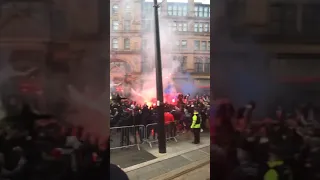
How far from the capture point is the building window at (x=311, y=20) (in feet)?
4.69

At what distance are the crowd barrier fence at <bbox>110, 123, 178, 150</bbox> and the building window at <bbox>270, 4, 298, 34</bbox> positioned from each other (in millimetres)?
735

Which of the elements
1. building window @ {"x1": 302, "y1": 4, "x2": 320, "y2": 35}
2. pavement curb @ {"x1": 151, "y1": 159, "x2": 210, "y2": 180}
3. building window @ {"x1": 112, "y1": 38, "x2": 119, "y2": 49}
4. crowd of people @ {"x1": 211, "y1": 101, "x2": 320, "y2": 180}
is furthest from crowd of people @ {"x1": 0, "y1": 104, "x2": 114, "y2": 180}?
building window @ {"x1": 302, "y1": 4, "x2": 320, "y2": 35}

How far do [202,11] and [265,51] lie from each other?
0.39 meters

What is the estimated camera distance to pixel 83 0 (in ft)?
4.65

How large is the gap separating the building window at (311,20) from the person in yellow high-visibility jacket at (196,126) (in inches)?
27.3

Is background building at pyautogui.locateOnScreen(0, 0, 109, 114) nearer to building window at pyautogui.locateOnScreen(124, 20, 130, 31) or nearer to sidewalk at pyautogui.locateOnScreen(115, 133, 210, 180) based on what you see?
building window at pyautogui.locateOnScreen(124, 20, 130, 31)

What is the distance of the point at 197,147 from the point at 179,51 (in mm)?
519

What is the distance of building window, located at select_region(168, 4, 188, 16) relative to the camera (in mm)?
1692

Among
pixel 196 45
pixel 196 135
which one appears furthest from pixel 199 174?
pixel 196 45

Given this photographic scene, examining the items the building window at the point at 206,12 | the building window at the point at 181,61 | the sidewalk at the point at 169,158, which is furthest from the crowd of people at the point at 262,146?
the building window at the point at 206,12

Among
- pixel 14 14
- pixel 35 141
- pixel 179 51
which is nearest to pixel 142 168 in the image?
pixel 35 141

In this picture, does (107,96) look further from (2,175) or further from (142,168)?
(2,175)

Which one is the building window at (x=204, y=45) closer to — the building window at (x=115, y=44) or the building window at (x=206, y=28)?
the building window at (x=206, y=28)

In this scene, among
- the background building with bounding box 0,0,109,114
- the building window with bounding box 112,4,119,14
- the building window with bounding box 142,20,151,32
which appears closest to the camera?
the background building with bounding box 0,0,109,114
